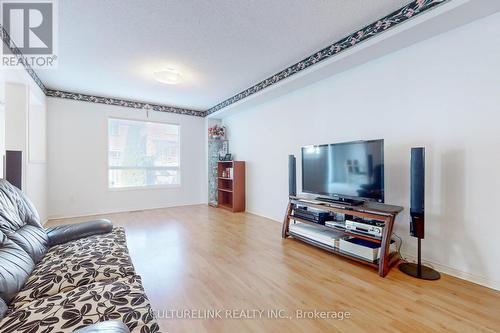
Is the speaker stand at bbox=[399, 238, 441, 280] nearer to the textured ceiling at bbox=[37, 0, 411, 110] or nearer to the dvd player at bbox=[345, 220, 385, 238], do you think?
the dvd player at bbox=[345, 220, 385, 238]

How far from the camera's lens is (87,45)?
2.62 metres

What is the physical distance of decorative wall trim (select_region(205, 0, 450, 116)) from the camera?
196 cm

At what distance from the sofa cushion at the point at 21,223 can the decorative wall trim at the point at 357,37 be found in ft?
10.4

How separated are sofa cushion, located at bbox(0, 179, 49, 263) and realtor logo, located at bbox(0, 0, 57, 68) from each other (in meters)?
1.56

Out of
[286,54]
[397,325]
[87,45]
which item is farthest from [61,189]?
[397,325]

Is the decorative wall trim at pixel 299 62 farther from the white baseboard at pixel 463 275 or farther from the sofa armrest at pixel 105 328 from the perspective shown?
the sofa armrest at pixel 105 328

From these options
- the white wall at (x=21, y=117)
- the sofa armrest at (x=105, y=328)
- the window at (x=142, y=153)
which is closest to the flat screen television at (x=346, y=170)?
the sofa armrest at (x=105, y=328)

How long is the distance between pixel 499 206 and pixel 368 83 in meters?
1.69

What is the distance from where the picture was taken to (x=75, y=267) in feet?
4.48

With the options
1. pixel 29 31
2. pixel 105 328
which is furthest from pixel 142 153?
pixel 105 328

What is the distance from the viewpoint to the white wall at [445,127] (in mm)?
1905

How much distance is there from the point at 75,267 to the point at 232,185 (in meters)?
3.66

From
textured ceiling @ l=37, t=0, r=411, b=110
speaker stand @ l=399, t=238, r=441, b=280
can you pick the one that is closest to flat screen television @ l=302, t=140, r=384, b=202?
speaker stand @ l=399, t=238, r=441, b=280

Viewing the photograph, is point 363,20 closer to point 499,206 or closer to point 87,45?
point 499,206
